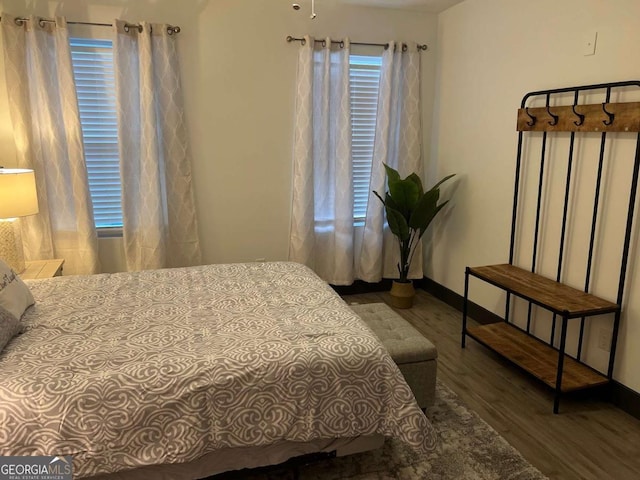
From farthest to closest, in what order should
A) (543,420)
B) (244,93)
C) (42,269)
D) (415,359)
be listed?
1. (244,93)
2. (42,269)
3. (543,420)
4. (415,359)

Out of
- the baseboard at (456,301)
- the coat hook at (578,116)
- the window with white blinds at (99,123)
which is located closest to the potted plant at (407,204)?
the baseboard at (456,301)

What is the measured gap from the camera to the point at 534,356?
2748 mm

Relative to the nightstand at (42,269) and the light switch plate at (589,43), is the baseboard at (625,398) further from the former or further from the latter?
the nightstand at (42,269)

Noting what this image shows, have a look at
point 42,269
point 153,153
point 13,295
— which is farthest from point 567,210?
point 42,269

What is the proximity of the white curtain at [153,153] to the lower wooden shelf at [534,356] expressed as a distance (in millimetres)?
2286

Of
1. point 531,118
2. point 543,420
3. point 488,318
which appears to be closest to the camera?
point 543,420

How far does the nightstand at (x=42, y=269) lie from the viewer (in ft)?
9.38

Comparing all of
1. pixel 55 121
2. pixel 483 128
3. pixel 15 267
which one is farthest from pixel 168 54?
pixel 483 128

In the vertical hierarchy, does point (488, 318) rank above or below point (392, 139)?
below

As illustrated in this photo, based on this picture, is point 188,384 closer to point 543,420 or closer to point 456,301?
point 543,420

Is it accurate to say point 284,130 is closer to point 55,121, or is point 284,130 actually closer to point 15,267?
point 55,121

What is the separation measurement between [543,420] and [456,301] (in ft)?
5.19

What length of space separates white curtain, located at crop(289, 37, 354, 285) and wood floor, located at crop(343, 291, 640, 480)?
1282 millimetres

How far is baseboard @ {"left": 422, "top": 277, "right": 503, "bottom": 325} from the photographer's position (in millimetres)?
3488
